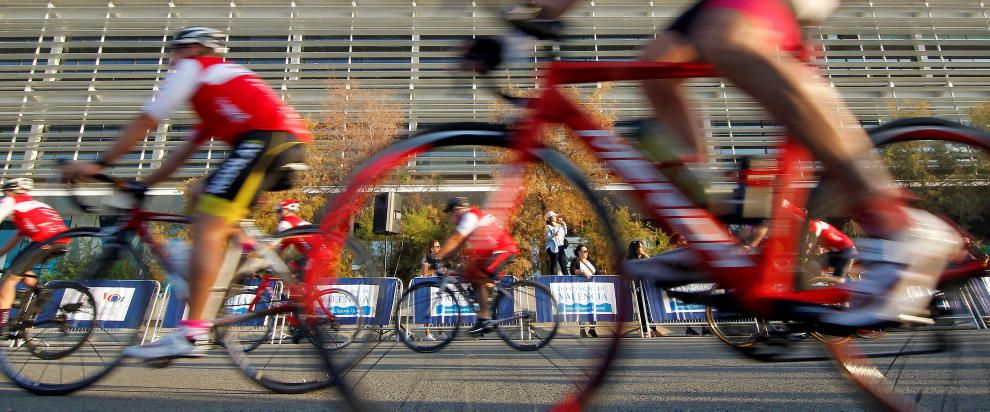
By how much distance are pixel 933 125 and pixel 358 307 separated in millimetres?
2193

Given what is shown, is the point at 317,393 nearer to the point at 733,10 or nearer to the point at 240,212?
the point at 240,212

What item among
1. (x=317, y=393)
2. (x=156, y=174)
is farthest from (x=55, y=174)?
(x=317, y=393)

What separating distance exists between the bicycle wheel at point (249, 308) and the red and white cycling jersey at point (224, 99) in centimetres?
72

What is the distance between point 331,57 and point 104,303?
2480 cm

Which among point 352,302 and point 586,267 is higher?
point 586,267

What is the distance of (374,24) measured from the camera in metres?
26.4

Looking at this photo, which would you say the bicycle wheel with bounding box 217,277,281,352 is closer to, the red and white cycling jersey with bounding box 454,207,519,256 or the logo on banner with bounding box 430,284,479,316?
the logo on banner with bounding box 430,284,479,316

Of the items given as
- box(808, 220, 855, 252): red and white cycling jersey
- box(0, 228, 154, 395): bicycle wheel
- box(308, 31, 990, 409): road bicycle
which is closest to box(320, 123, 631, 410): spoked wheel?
box(308, 31, 990, 409): road bicycle

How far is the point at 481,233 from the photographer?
66.8 inches

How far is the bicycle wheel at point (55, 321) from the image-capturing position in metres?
3.32

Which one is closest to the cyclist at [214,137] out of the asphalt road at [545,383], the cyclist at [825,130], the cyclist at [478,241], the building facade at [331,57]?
the asphalt road at [545,383]

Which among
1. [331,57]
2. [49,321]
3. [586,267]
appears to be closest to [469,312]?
[49,321]

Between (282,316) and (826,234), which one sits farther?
(282,316)

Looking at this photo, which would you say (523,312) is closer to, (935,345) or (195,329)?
(195,329)
